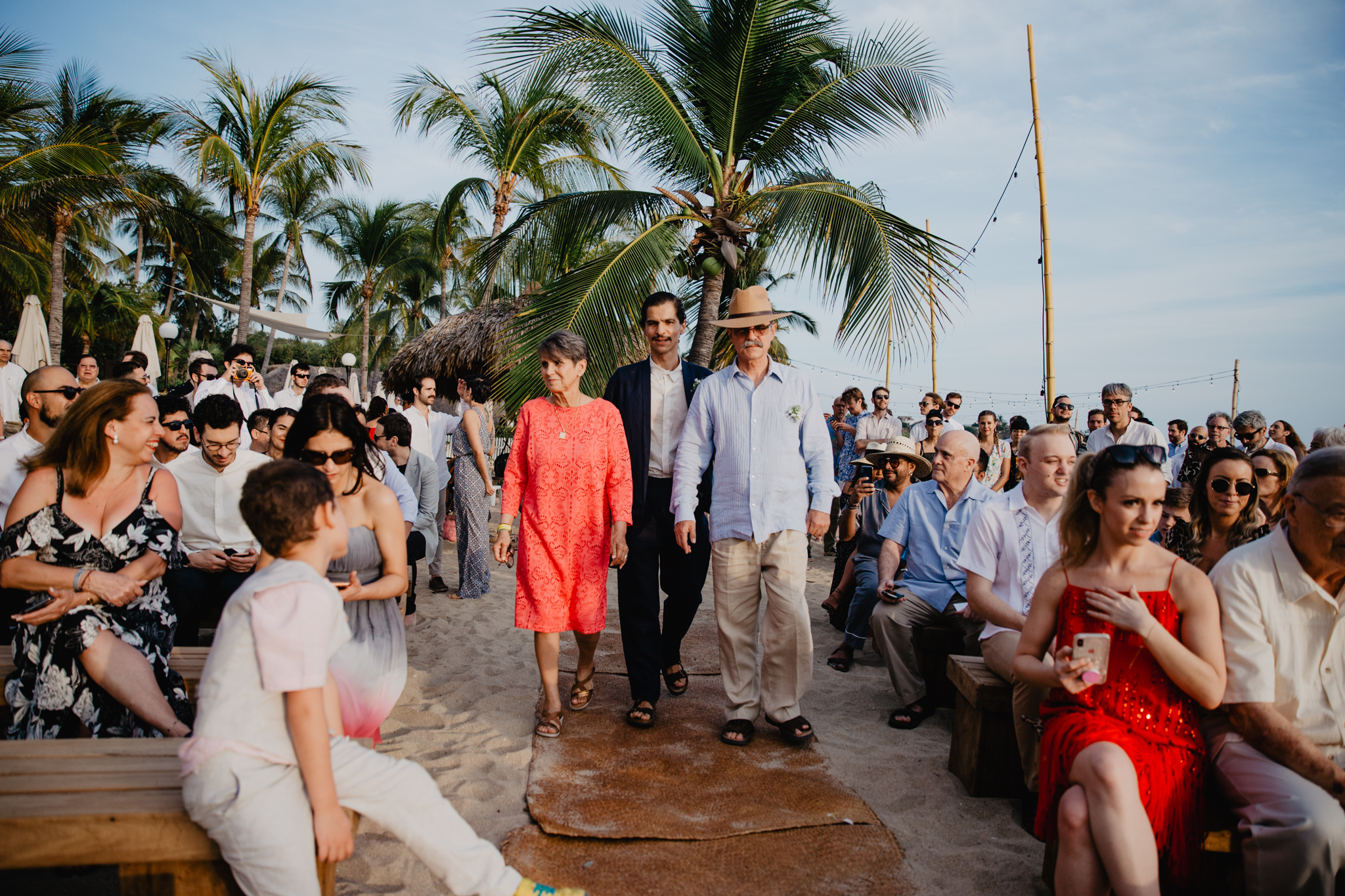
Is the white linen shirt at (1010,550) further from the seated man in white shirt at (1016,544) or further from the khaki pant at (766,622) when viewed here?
the khaki pant at (766,622)

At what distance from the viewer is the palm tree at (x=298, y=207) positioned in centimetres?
2119

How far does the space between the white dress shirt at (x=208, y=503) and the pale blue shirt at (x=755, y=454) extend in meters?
2.52

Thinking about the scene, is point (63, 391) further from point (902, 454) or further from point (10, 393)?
point (10, 393)

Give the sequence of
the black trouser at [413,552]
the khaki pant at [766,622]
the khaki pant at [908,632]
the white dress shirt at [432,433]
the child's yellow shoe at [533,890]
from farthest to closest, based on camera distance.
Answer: the white dress shirt at [432,433] < the black trouser at [413,552] < the khaki pant at [908,632] < the khaki pant at [766,622] < the child's yellow shoe at [533,890]

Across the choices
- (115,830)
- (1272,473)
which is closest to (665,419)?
(115,830)

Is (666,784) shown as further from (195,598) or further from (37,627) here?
(195,598)

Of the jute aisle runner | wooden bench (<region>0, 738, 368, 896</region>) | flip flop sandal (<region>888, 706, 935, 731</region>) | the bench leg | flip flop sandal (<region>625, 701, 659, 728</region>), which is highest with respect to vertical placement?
wooden bench (<region>0, 738, 368, 896</region>)

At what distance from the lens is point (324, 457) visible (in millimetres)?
2863

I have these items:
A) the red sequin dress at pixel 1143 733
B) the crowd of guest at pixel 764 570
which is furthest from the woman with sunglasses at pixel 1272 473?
the red sequin dress at pixel 1143 733

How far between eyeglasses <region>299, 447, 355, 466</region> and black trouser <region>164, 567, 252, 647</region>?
170 cm

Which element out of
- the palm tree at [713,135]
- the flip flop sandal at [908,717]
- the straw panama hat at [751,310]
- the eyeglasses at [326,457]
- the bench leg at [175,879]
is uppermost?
the palm tree at [713,135]

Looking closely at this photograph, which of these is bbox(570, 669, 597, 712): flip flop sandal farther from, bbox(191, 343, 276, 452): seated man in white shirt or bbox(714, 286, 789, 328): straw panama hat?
bbox(191, 343, 276, 452): seated man in white shirt

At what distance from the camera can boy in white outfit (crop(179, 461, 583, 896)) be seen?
1775mm

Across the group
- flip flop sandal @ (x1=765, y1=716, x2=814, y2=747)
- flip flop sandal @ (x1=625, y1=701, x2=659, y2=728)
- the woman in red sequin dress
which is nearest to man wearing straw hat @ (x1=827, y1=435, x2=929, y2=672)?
flip flop sandal @ (x1=765, y1=716, x2=814, y2=747)
